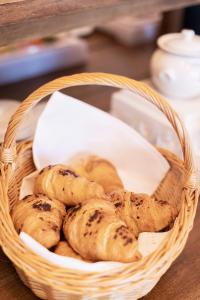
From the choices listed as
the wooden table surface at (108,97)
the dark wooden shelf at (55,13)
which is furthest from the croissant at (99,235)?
the dark wooden shelf at (55,13)

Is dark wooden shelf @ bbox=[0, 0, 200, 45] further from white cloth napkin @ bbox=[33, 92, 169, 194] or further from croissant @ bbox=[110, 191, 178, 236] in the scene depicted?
croissant @ bbox=[110, 191, 178, 236]

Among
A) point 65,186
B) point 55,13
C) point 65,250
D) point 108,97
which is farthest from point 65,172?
point 108,97

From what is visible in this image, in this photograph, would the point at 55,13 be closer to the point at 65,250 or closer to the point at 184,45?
the point at 184,45

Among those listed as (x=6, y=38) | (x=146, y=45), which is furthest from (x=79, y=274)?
(x=146, y=45)

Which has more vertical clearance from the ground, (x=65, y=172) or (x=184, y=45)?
(x=184, y=45)

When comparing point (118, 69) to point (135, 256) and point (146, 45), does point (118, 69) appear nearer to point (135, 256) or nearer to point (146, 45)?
point (146, 45)

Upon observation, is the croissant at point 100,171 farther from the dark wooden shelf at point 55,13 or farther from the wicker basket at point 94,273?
the dark wooden shelf at point 55,13
